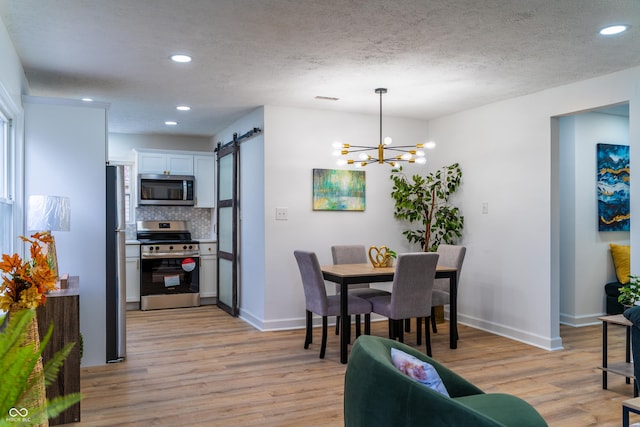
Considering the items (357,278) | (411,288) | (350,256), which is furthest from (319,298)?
(350,256)

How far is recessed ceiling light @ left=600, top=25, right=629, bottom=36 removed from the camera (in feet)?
10.5

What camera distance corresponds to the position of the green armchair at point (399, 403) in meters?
1.71

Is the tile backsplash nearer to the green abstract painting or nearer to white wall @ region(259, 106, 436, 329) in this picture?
white wall @ region(259, 106, 436, 329)

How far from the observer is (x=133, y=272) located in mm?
6656

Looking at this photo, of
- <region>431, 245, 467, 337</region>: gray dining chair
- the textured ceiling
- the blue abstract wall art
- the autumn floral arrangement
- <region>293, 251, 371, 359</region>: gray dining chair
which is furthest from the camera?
the blue abstract wall art

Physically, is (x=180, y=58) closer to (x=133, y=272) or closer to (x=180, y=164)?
(x=180, y=164)

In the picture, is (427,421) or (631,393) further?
(631,393)

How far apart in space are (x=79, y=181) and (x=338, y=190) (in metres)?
2.72

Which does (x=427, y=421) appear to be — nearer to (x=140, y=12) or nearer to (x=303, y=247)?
(x=140, y=12)

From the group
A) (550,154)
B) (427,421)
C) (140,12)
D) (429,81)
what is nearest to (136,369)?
(140,12)

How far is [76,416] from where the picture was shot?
302cm

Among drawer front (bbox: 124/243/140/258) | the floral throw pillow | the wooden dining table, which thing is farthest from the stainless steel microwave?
the floral throw pillow

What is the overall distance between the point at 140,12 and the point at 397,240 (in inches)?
158

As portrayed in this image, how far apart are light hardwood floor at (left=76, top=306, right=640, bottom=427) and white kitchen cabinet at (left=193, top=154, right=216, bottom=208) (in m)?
2.27
